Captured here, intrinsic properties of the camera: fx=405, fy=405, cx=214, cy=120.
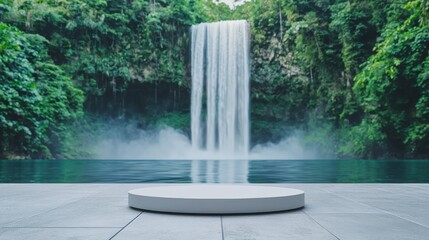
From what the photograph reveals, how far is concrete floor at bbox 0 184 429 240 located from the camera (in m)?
2.89

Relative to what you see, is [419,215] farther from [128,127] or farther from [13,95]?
[128,127]

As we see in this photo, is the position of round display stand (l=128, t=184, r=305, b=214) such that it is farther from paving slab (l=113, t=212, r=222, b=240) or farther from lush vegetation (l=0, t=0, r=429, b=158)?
lush vegetation (l=0, t=0, r=429, b=158)

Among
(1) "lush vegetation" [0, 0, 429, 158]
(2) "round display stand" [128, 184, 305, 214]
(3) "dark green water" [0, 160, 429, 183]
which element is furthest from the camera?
(1) "lush vegetation" [0, 0, 429, 158]

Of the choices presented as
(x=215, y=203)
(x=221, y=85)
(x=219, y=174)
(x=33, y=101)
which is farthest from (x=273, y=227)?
(x=221, y=85)

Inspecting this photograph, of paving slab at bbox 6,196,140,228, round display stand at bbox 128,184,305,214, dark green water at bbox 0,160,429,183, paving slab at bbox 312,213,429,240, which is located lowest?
dark green water at bbox 0,160,429,183

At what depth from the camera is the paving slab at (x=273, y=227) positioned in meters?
2.84

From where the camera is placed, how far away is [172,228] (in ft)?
10.2

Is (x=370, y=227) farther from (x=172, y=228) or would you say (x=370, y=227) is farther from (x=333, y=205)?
(x=172, y=228)

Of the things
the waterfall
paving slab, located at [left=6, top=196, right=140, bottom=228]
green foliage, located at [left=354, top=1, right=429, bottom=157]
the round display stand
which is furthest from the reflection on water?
the waterfall

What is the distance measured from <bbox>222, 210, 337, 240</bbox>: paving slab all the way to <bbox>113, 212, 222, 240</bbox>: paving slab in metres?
0.11

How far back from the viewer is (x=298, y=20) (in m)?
28.6

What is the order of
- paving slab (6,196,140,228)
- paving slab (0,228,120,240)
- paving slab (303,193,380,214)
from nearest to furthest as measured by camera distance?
paving slab (0,228,120,240) < paving slab (6,196,140,228) < paving slab (303,193,380,214)

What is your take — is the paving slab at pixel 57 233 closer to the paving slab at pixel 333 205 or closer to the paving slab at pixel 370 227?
the paving slab at pixel 370 227

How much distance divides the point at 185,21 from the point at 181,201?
2766 centimetres
